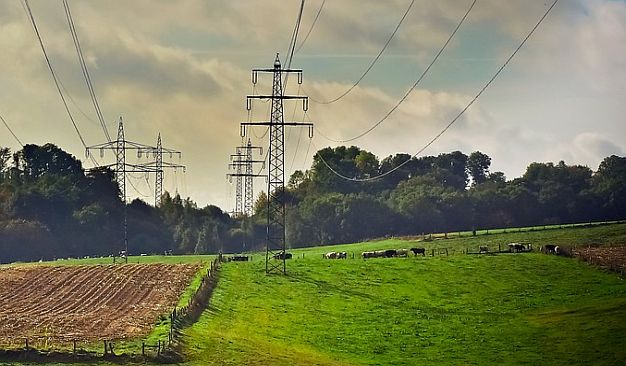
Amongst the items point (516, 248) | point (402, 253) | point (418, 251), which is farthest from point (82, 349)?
point (516, 248)

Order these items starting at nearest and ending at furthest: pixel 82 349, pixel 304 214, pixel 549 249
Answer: pixel 82 349 < pixel 549 249 < pixel 304 214

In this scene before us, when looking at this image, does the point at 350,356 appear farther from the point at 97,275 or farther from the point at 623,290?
the point at 97,275

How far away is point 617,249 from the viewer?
369ft

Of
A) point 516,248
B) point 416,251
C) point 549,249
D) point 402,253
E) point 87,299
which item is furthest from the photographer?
point 402,253

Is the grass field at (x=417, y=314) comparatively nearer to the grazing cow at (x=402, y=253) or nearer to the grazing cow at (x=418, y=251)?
the grazing cow at (x=418, y=251)

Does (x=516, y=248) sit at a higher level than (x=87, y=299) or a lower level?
higher

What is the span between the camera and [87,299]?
8619 centimetres

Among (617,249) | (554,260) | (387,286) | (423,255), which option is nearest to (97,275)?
(387,286)

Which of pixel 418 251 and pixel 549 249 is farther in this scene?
pixel 418 251

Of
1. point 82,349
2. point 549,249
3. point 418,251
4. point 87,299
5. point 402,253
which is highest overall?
point 418,251

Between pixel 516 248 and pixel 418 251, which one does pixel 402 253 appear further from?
pixel 516 248

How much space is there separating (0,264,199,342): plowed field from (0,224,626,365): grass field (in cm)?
420

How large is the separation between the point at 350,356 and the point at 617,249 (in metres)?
53.8

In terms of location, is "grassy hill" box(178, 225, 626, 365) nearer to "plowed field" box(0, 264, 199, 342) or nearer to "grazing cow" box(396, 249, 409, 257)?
"plowed field" box(0, 264, 199, 342)
